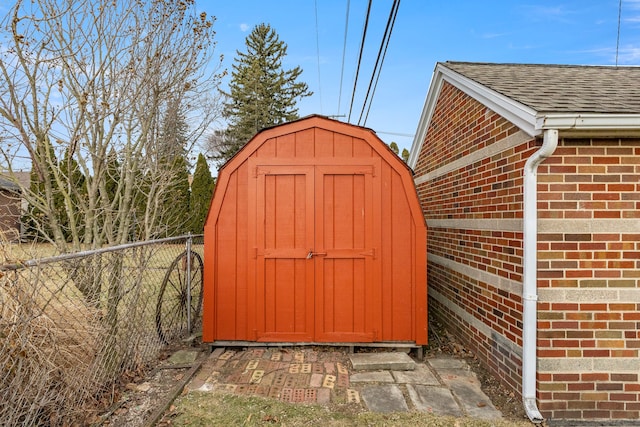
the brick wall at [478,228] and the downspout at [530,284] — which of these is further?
the brick wall at [478,228]

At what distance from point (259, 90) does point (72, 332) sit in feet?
70.0

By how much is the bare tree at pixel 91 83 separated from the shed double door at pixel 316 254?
1.52 metres

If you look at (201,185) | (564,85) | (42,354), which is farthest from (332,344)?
(201,185)

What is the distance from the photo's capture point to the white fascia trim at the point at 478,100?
2.76m

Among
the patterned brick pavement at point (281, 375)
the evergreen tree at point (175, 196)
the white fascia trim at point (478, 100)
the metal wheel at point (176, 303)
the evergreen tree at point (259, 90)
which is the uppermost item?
the evergreen tree at point (259, 90)

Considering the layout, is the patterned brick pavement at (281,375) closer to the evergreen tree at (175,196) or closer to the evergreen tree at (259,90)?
the evergreen tree at (175,196)

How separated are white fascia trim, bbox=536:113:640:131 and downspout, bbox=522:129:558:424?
9.6 inches

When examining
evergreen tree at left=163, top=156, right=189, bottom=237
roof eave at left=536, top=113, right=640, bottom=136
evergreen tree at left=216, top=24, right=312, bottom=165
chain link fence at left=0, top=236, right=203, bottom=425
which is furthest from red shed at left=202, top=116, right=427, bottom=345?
evergreen tree at left=216, top=24, right=312, bottom=165

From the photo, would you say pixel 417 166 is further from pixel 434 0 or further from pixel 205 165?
pixel 205 165

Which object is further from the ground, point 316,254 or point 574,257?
point 574,257

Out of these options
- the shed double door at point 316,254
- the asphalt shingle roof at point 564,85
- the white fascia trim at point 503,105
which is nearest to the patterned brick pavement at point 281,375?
the shed double door at point 316,254

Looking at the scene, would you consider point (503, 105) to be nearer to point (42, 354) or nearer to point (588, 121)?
point (588, 121)

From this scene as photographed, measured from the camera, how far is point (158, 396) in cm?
295

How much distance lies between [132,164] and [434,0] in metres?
4.84
